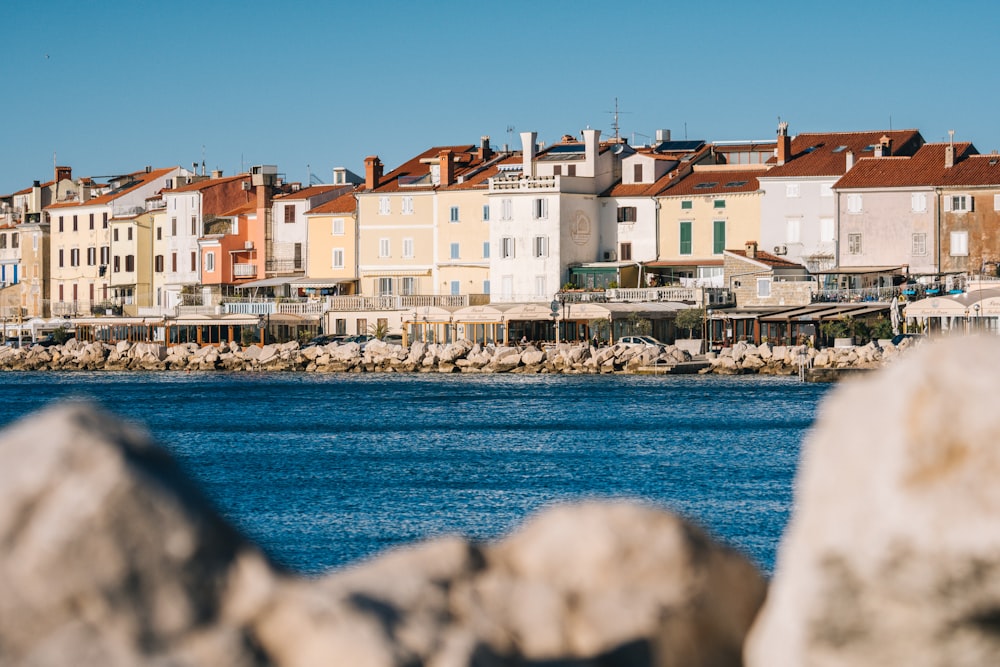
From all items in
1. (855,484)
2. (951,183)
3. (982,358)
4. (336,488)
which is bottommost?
(336,488)

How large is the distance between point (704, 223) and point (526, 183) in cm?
820

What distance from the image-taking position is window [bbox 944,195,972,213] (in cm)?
6388

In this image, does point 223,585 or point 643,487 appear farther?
point 643,487

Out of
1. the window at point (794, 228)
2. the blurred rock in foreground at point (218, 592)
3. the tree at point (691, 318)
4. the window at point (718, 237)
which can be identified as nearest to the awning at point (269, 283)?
the window at point (718, 237)

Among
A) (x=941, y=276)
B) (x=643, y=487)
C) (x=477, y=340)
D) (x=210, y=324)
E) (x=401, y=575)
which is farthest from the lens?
(x=210, y=324)

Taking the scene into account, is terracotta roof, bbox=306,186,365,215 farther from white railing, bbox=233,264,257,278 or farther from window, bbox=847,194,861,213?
window, bbox=847,194,861,213

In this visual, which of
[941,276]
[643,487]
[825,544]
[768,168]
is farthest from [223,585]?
[768,168]

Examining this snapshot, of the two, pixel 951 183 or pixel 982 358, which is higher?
pixel 951 183

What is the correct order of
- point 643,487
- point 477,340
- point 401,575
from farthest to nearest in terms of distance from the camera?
point 477,340
point 643,487
point 401,575

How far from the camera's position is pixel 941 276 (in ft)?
209

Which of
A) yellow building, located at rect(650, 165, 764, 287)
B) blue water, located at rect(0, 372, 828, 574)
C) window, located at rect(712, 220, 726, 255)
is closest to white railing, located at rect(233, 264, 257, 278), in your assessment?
blue water, located at rect(0, 372, 828, 574)

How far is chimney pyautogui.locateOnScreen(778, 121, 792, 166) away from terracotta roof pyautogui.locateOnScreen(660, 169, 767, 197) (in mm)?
1145

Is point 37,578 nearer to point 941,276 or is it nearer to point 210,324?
point 941,276

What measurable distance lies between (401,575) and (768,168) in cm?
6937
